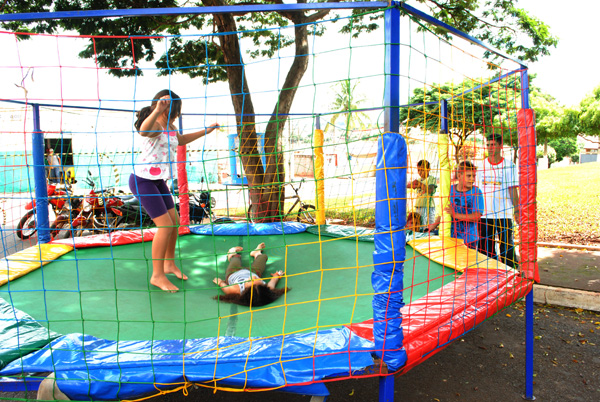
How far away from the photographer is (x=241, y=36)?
582cm

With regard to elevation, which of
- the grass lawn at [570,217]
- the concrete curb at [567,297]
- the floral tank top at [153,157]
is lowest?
the concrete curb at [567,297]

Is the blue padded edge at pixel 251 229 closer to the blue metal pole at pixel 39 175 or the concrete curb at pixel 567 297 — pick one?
the blue metal pole at pixel 39 175

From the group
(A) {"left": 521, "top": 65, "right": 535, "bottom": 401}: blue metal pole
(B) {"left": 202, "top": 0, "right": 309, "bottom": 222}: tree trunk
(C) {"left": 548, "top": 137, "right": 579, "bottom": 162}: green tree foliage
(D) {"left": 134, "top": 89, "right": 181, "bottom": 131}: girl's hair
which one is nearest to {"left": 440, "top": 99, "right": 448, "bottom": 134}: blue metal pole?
(A) {"left": 521, "top": 65, "right": 535, "bottom": 401}: blue metal pole

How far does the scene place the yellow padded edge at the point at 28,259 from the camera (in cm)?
262

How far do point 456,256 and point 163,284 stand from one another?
211 cm

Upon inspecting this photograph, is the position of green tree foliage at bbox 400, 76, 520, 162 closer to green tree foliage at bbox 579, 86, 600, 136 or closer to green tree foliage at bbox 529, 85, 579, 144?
green tree foliage at bbox 579, 86, 600, 136

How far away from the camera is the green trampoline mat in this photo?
1.91 meters

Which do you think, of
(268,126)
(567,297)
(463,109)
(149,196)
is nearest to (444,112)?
(463,109)

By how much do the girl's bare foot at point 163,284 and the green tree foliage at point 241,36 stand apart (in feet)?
7.47

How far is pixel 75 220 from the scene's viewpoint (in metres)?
5.28

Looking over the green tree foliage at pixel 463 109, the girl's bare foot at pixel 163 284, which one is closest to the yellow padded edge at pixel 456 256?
the green tree foliage at pixel 463 109

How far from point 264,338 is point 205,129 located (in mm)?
1464

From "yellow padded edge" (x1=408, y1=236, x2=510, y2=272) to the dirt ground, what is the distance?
1.89 ft

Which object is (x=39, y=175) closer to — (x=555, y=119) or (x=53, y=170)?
(x=53, y=170)
